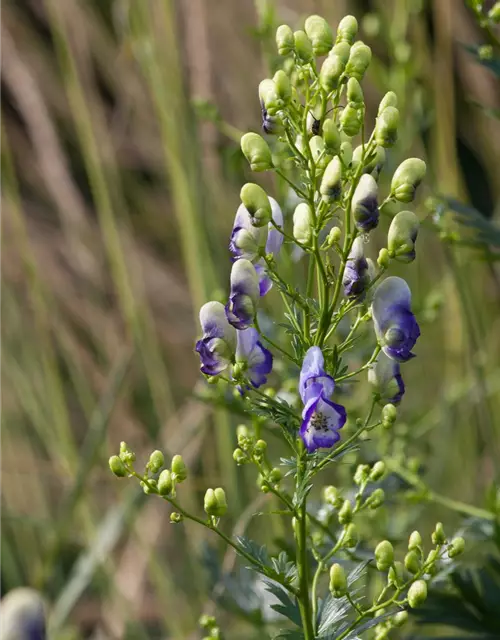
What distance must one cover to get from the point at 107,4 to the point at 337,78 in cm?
136

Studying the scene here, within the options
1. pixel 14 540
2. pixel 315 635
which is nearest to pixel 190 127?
pixel 315 635

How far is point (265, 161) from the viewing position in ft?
1.26

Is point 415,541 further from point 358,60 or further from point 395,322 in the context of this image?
point 358,60

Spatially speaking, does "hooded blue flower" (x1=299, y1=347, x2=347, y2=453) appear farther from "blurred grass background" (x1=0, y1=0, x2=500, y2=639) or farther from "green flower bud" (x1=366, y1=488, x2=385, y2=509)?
"blurred grass background" (x1=0, y1=0, x2=500, y2=639)

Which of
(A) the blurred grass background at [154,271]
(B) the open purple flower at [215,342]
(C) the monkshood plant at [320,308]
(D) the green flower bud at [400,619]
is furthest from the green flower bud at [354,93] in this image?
(A) the blurred grass background at [154,271]

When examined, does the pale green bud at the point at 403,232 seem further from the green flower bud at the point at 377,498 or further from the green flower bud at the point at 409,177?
the green flower bud at the point at 377,498

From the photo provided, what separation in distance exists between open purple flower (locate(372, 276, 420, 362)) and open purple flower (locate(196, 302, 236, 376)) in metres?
0.07

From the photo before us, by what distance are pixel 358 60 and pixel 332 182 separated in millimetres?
56

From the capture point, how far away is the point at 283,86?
1.20 feet

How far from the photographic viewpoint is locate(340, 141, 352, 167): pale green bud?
372 millimetres

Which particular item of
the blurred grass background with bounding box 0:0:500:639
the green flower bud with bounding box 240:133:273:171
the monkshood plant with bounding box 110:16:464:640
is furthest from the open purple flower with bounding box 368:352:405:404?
the blurred grass background with bounding box 0:0:500:639

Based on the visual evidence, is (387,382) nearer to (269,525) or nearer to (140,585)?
(269,525)

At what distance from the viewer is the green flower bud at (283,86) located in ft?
1.18

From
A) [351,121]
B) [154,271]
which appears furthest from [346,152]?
[154,271]
